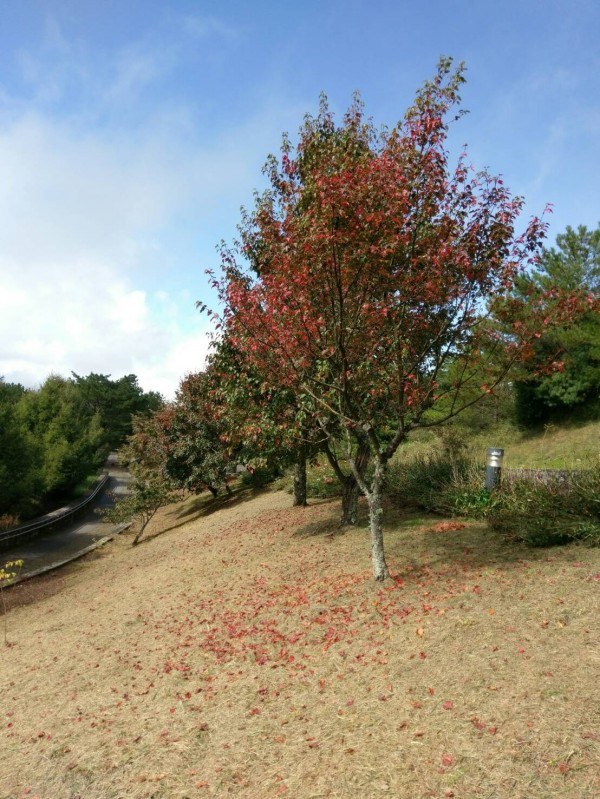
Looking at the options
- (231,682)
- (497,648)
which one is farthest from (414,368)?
(231,682)

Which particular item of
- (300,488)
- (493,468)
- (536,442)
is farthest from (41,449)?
(493,468)

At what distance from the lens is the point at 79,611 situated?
10.8 m

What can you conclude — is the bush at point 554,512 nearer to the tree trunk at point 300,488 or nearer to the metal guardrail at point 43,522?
the tree trunk at point 300,488

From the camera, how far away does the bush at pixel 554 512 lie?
25.6 feet

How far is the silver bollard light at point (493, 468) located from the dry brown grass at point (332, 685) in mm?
938

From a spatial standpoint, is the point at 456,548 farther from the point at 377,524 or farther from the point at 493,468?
the point at 493,468

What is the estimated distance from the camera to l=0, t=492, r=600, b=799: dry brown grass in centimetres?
380

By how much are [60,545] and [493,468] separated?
22.6m

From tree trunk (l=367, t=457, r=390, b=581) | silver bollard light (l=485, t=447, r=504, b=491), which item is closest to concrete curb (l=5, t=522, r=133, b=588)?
tree trunk (l=367, t=457, r=390, b=581)

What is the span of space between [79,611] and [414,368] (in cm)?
848

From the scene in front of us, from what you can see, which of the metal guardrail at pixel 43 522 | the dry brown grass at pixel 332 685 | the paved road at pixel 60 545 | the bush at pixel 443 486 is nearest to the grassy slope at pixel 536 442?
the bush at pixel 443 486

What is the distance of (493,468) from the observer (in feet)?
33.8

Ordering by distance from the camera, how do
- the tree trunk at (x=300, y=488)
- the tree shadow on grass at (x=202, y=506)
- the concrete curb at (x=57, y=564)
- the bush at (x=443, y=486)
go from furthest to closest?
the tree shadow on grass at (x=202, y=506) < the concrete curb at (x=57, y=564) < the tree trunk at (x=300, y=488) < the bush at (x=443, y=486)

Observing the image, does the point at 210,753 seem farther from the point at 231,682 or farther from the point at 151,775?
the point at 231,682
